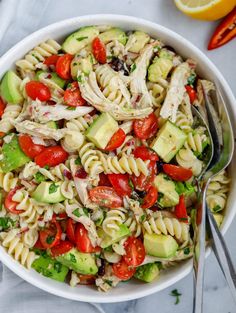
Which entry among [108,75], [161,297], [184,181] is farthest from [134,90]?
[161,297]

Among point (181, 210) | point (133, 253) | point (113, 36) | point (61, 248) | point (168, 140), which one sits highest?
point (113, 36)

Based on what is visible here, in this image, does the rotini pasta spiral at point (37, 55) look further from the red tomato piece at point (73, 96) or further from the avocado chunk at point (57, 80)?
the red tomato piece at point (73, 96)

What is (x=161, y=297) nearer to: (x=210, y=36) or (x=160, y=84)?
(x=160, y=84)

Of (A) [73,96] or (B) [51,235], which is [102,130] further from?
(B) [51,235]

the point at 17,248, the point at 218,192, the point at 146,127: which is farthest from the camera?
the point at 218,192

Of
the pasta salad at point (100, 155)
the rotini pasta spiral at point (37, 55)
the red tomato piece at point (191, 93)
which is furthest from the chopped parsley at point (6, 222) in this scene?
the red tomato piece at point (191, 93)

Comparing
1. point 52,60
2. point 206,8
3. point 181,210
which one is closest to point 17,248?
point 181,210

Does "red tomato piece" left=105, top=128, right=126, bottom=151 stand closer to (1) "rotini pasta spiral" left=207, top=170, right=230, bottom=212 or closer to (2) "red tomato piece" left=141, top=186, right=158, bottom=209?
(2) "red tomato piece" left=141, top=186, right=158, bottom=209

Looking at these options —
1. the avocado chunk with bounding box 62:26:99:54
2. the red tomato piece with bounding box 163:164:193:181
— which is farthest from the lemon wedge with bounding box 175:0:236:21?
the red tomato piece with bounding box 163:164:193:181
